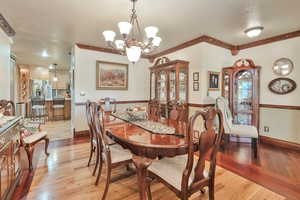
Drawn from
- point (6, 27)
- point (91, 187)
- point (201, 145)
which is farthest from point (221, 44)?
point (6, 27)

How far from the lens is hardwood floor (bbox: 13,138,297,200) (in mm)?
1765

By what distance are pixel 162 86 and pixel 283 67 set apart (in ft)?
9.42

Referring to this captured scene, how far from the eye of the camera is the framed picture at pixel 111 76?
14.4 feet

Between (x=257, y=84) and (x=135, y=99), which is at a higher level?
(x=257, y=84)

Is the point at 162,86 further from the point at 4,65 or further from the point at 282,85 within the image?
the point at 4,65

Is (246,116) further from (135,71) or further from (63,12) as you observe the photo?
(63,12)

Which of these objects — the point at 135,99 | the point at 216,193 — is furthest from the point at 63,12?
the point at 216,193

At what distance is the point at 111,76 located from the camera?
15.0ft

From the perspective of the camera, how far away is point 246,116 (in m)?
3.79

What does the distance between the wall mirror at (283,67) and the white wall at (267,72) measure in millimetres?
70

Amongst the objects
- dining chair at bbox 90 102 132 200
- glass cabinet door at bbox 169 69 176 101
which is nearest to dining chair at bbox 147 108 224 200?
dining chair at bbox 90 102 132 200

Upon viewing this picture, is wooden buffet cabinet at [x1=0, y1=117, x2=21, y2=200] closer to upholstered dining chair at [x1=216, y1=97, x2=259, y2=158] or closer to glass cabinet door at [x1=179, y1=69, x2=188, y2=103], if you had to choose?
upholstered dining chair at [x1=216, y1=97, x2=259, y2=158]

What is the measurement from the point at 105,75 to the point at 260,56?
418 centimetres

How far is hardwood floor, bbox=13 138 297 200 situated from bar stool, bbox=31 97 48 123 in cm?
415
